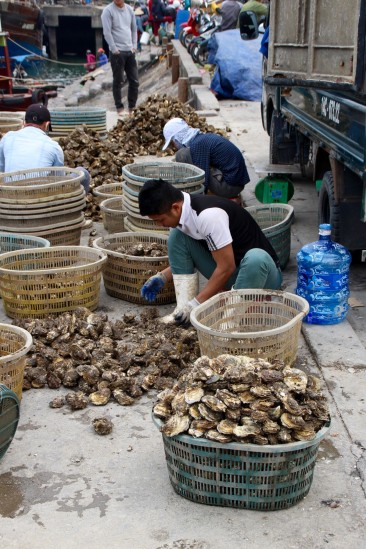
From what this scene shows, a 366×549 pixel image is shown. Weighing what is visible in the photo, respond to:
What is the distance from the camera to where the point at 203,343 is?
4160mm

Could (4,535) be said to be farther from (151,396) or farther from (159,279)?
(159,279)

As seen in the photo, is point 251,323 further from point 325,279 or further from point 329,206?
point 329,206

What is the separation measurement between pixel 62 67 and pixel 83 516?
47401 mm

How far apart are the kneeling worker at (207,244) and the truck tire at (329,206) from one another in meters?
1.15

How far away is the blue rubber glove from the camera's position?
5.43m

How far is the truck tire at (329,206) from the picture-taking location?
6074mm

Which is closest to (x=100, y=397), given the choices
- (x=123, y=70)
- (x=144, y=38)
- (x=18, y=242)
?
(x=18, y=242)

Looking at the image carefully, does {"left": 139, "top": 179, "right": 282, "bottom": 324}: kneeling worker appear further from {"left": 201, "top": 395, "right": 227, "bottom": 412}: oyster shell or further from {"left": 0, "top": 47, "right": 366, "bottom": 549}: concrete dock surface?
{"left": 201, "top": 395, "right": 227, "bottom": 412}: oyster shell

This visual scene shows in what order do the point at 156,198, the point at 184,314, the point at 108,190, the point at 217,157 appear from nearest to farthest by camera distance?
the point at 156,198, the point at 184,314, the point at 217,157, the point at 108,190

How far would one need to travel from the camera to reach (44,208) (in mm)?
6422

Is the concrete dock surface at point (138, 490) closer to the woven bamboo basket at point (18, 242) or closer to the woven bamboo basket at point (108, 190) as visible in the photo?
the woven bamboo basket at point (18, 242)

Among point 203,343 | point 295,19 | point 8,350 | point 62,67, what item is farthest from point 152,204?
point 62,67

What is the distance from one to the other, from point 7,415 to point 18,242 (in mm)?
2813

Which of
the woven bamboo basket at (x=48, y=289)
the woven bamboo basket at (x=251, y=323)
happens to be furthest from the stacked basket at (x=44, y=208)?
the woven bamboo basket at (x=251, y=323)
